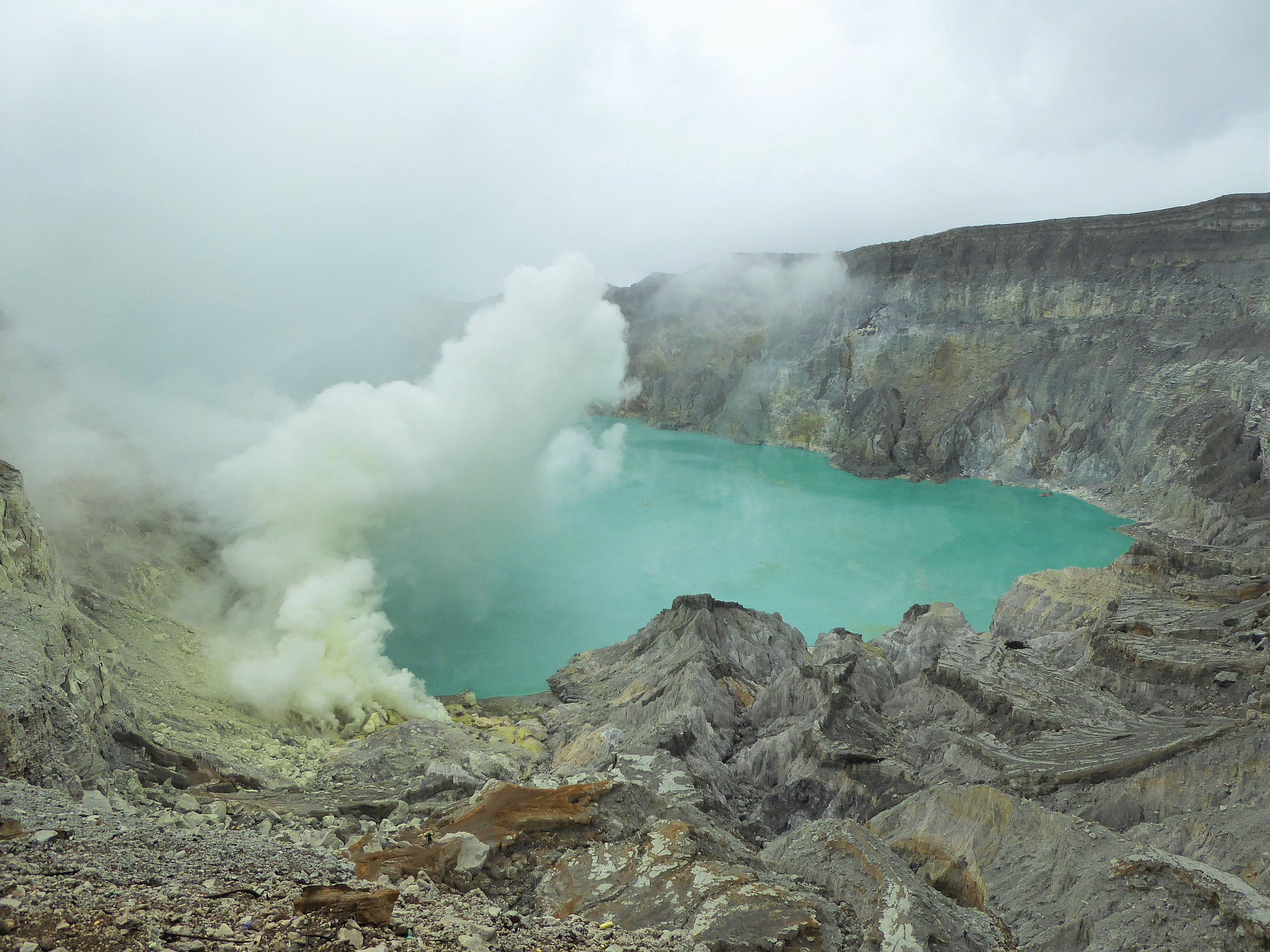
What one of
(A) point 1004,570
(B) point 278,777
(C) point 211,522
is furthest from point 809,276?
(B) point 278,777

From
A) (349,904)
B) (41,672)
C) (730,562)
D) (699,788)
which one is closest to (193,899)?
(349,904)

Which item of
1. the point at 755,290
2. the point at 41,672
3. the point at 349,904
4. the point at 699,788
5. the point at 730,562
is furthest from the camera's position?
the point at 755,290

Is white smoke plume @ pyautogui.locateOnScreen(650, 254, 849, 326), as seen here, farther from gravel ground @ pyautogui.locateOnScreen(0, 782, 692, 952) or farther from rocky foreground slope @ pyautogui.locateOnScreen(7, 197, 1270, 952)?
gravel ground @ pyautogui.locateOnScreen(0, 782, 692, 952)

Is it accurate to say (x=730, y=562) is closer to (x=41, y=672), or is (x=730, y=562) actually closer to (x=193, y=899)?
(x=41, y=672)

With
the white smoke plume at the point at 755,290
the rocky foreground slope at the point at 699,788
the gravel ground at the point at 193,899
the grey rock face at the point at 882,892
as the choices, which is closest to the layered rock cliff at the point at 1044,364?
the white smoke plume at the point at 755,290

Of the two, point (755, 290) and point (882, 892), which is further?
point (755, 290)

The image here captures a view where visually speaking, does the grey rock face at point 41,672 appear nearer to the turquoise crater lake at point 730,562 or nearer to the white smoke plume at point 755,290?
the turquoise crater lake at point 730,562
